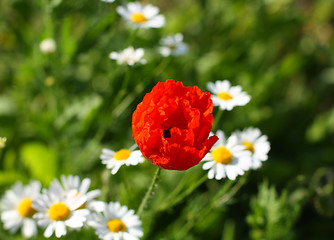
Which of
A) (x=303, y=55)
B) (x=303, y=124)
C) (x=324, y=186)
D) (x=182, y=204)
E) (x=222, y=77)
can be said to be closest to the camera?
(x=324, y=186)

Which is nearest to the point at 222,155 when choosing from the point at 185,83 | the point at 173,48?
the point at 173,48

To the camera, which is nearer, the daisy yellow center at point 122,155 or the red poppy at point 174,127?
the red poppy at point 174,127

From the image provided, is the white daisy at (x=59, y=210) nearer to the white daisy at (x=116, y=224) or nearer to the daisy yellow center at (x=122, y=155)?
the white daisy at (x=116, y=224)

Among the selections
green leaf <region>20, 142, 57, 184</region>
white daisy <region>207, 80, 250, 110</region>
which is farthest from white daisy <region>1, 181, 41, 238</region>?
white daisy <region>207, 80, 250, 110</region>

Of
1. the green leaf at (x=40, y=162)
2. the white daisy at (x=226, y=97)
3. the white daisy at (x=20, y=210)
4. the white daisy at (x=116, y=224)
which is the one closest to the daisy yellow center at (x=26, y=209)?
the white daisy at (x=20, y=210)

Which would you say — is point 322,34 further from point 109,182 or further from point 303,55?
point 109,182

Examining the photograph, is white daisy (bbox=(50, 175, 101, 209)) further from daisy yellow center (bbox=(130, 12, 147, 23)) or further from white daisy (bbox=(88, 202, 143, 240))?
daisy yellow center (bbox=(130, 12, 147, 23))

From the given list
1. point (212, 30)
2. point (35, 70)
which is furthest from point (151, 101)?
point (212, 30)

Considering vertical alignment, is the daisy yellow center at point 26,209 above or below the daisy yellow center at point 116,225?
above
